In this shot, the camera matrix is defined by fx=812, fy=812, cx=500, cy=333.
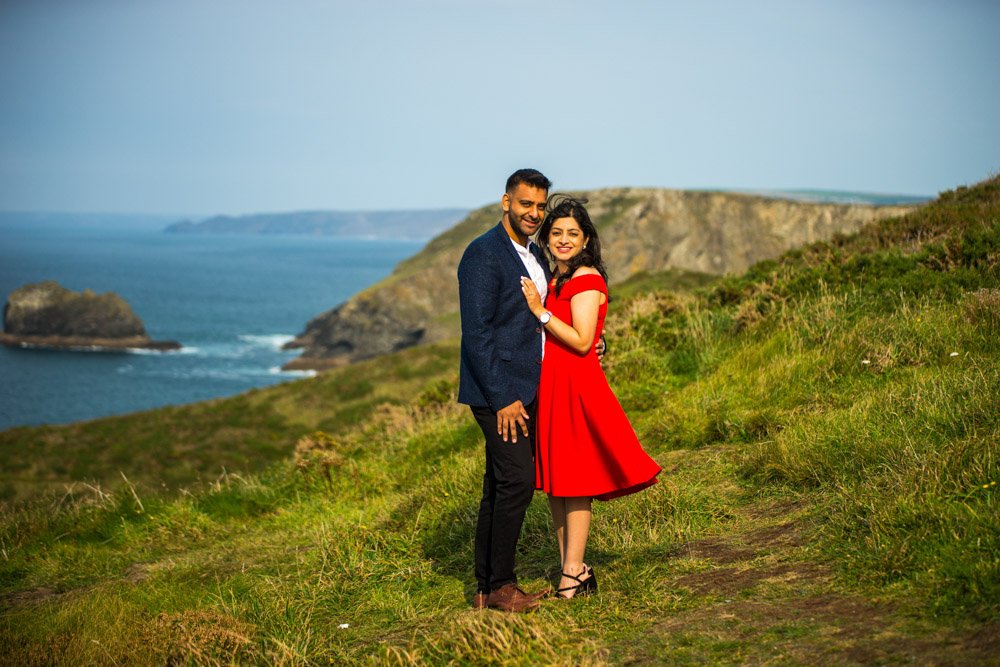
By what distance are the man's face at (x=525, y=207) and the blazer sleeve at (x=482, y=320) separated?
25 centimetres

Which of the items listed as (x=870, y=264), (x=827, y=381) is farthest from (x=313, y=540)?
(x=870, y=264)

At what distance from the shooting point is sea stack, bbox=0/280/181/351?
9606 centimetres

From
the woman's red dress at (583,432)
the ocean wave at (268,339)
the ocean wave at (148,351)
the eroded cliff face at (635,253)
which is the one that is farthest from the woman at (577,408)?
the ocean wave at (268,339)

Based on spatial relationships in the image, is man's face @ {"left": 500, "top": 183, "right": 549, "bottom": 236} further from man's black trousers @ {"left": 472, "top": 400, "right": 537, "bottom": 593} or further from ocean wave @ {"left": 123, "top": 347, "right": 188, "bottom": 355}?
ocean wave @ {"left": 123, "top": 347, "right": 188, "bottom": 355}

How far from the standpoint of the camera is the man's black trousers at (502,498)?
4555 millimetres

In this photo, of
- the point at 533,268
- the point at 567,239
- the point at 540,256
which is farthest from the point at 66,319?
the point at 567,239

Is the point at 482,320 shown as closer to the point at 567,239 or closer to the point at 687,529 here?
the point at 567,239

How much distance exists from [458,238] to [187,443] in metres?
74.9

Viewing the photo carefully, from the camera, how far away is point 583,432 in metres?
4.56

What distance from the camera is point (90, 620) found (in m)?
5.24

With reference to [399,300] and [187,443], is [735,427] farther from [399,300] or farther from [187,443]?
[399,300]

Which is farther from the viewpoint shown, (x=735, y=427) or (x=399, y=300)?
(x=399, y=300)

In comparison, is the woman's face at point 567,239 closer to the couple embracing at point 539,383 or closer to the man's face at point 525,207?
the couple embracing at point 539,383

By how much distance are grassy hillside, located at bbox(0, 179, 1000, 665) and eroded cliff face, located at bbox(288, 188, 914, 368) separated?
7246 centimetres
